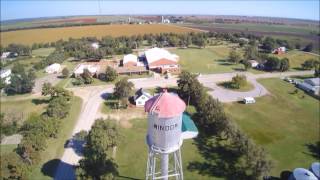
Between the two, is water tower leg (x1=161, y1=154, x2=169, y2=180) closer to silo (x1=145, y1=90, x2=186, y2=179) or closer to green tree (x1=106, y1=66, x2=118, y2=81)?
silo (x1=145, y1=90, x2=186, y2=179)

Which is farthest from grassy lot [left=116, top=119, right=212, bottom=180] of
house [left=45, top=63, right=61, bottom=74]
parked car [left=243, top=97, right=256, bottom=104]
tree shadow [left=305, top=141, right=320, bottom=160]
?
house [left=45, top=63, right=61, bottom=74]

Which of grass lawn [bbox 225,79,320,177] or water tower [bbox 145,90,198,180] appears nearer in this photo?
water tower [bbox 145,90,198,180]

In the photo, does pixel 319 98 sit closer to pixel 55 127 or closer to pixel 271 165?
pixel 271 165

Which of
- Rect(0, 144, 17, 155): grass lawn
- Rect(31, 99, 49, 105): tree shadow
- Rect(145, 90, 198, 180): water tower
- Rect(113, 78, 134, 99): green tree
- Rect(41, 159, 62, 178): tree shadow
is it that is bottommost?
Rect(41, 159, 62, 178): tree shadow

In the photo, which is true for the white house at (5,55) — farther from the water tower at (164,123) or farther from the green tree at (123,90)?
the water tower at (164,123)

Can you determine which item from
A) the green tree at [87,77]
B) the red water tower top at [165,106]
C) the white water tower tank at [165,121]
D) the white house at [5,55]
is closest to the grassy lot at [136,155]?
the white water tower tank at [165,121]

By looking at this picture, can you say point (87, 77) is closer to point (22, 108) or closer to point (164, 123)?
point (22, 108)
